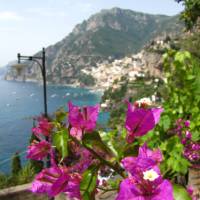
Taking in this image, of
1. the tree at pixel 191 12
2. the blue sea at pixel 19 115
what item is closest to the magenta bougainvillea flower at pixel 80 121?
the tree at pixel 191 12

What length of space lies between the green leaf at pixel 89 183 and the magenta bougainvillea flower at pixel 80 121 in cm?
9

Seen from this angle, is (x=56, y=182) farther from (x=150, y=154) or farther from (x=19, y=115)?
(x=19, y=115)

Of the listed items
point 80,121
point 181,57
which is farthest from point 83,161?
point 181,57

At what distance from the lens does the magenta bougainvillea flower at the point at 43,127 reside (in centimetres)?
109

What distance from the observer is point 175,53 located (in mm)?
3340

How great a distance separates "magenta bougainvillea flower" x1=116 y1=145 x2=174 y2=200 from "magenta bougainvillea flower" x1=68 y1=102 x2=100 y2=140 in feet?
0.47

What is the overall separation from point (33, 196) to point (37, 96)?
183 metres

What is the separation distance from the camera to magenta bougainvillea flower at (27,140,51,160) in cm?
111

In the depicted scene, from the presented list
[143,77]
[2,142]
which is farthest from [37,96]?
[2,142]

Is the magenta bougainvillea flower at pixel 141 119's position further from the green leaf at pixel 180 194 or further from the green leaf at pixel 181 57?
the green leaf at pixel 181 57

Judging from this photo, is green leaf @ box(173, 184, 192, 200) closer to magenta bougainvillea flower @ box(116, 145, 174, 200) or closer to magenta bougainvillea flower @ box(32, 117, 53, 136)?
magenta bougainvillea flower @ box(116, 145, 174, 200)

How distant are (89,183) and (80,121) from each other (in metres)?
0.15

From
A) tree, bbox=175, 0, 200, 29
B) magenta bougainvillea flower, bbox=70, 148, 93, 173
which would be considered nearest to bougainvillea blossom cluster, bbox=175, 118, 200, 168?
magenta bougainvillea flower, bbox=70, 148, 93, 173

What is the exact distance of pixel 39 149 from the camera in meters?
1.11
